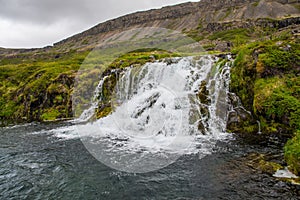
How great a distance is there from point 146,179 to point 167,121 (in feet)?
26.8

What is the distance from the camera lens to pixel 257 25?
86.5 m

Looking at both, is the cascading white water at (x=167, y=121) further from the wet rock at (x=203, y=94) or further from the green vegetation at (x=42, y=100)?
the green vegetation at (x=42, y=100)

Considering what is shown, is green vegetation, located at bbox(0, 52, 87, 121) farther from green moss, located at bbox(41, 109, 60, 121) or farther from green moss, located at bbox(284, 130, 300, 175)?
green moss, located at bbox(284, 130, 300, 175)

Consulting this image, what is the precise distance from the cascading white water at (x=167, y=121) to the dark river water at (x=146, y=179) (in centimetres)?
93

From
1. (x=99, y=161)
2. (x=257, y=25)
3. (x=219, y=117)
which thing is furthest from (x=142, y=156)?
(x=257, y=25)

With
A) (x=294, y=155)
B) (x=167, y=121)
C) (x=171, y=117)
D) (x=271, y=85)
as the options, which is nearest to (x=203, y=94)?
(x=171, y=117)

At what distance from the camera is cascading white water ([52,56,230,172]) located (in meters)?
13.7

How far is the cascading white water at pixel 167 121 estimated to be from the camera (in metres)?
13.7

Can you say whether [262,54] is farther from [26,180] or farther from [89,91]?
[89,91]

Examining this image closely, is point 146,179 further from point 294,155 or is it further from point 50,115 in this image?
point 50,115

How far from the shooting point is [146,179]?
1048 cm

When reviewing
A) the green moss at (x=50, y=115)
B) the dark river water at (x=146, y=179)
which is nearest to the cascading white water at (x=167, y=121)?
the dark river water at (x=146, y=179)

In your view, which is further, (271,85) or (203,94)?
(203,94)

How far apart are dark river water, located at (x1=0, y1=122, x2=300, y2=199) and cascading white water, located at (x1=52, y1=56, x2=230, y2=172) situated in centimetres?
93
